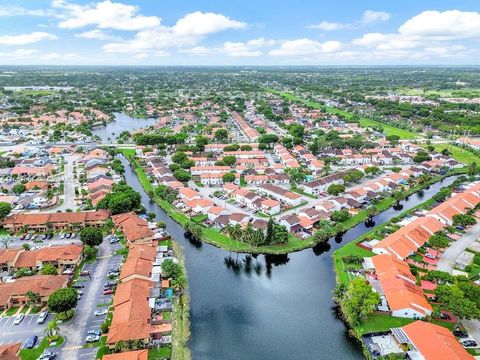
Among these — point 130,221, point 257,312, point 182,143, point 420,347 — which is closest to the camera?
point 420,347

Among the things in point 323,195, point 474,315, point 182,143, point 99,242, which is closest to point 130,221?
point 99,242

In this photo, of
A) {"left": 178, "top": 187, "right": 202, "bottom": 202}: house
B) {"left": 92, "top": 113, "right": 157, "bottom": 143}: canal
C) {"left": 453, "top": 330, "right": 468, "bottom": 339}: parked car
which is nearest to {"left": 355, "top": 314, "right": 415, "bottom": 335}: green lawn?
{"left": 453, "top": 330, "right": 468, "bottom": 339}: parked car

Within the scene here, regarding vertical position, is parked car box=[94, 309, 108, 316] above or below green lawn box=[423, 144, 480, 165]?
below

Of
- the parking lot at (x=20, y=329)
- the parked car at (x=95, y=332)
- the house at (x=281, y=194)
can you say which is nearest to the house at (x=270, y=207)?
the house at (x=281, y=194)

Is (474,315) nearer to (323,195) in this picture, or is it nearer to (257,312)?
(257,312)

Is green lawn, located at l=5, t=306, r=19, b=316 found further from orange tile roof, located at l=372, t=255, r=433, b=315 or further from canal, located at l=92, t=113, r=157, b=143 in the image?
canal, located at l=92, t=113, r=157, b=143
